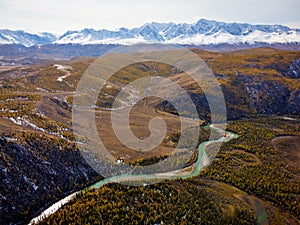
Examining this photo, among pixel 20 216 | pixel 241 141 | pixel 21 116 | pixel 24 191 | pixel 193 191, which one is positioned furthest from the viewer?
pixel 241 141

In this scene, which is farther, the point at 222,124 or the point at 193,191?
the point at 222,124

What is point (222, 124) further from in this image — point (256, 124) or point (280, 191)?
point (280, 191)

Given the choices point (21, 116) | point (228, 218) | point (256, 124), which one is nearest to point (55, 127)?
point (21, 116)

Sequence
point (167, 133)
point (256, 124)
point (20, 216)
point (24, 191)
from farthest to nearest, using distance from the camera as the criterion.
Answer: point (256, 124)
point (167, 133)
point (24, 191)
point (20, 216)

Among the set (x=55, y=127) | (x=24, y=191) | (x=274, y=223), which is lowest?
(x=274, y=223)

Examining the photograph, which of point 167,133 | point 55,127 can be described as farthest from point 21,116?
point 167,133

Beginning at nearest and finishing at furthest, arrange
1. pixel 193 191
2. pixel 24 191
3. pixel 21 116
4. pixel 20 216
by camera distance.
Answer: pixel 20 216, pixel 24 191, pixel 193 191, pixel 21 116

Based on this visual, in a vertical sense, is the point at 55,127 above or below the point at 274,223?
above

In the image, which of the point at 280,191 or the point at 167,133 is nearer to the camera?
the point at 280,191

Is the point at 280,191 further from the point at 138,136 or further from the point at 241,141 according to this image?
the point at 138,136
